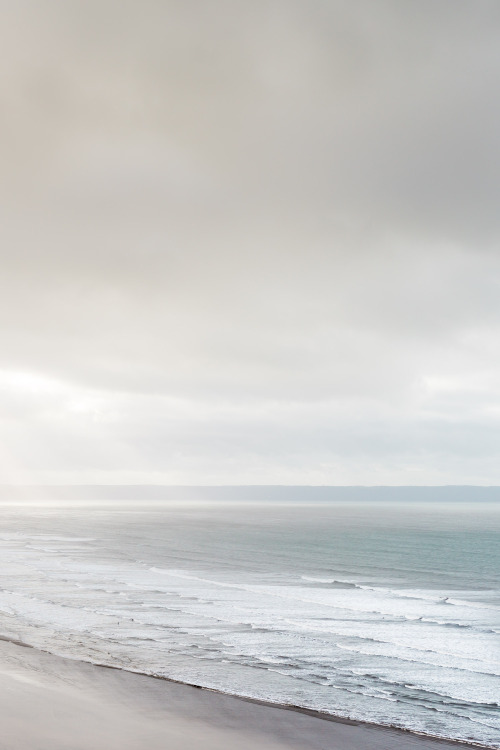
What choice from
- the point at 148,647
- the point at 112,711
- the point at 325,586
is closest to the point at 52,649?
the point at 148,647

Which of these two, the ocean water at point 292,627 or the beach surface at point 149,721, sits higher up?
the beach surface at point 149,721

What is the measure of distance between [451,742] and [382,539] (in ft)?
370

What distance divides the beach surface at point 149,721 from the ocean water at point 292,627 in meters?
1.99

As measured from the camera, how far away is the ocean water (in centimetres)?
2659

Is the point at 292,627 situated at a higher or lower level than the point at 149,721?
lower

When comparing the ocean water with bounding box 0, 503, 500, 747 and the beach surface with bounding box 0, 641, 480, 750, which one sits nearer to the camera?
the beach surface with bounding box 0, 641, 480, 750

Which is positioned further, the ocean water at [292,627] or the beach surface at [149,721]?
the ocean water at [292,627]

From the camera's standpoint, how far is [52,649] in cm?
3144

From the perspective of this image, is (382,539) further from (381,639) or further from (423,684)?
(423,684)

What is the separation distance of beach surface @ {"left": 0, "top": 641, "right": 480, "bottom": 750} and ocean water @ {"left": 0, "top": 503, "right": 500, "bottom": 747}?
78.5 inches

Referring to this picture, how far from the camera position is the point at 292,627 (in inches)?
1554

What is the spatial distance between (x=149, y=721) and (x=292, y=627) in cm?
1956

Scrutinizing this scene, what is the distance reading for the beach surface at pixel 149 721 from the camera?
61.7ft

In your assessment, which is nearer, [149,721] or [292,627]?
[149,721]
